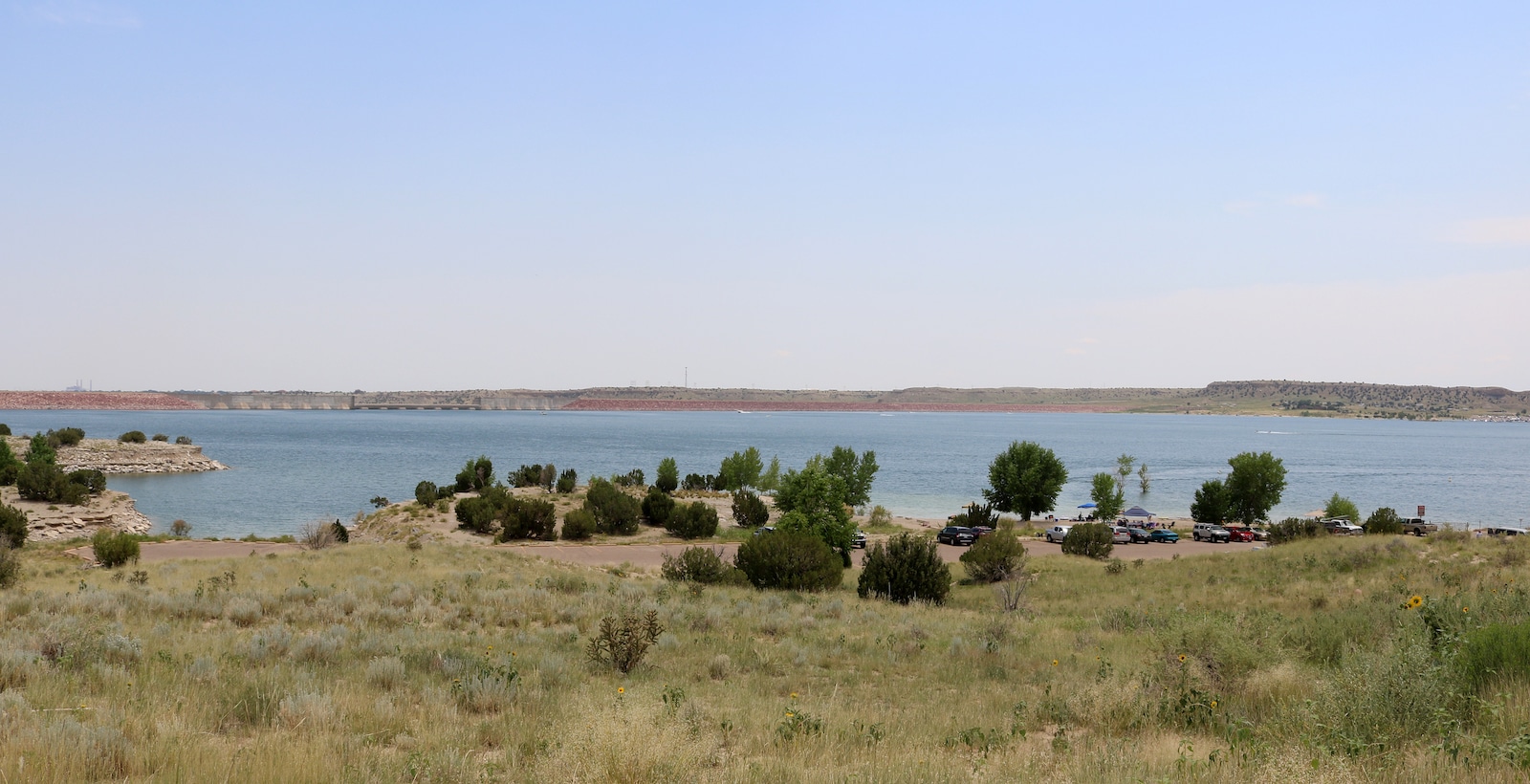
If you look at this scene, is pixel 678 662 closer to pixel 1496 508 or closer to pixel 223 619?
pixel 223 619

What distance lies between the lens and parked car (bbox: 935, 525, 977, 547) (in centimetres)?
4612

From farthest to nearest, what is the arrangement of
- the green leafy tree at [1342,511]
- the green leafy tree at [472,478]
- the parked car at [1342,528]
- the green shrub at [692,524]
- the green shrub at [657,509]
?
1. the green leafy tree at [472,478]
2. the green leafy tree at [1342,511]
3. the green shrub at [657,509]
4. the parked car at [1342,528]
5. the green shrub at [692,524]

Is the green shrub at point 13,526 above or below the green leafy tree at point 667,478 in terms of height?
above

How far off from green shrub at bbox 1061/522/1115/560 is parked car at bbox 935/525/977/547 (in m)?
5.91

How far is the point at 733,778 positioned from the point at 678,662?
6365mm

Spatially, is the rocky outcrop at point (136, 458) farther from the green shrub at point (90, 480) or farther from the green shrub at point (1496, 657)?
the green shrub at point (1496, 657)

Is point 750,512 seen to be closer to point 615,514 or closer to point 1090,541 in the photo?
point 615,514

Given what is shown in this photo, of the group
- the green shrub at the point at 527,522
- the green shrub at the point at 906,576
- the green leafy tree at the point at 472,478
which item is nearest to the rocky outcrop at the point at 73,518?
the green leafy tree at the point at 472,478

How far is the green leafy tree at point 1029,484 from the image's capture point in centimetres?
6272

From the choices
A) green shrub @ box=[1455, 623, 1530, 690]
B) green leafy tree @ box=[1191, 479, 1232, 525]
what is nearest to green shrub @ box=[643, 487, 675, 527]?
green leafy tree @ box=[1191, 479, 1232, 525]

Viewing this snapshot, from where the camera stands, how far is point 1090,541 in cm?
4009

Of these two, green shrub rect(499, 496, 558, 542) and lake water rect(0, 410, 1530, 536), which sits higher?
green shrub rect(499, 496, 558, 542)

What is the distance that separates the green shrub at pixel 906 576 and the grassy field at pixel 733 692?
18.0 ft

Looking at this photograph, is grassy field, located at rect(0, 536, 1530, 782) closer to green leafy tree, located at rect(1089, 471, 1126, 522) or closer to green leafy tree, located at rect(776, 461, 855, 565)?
green leafy tree, located at rect(776, 461, 855, 565)
